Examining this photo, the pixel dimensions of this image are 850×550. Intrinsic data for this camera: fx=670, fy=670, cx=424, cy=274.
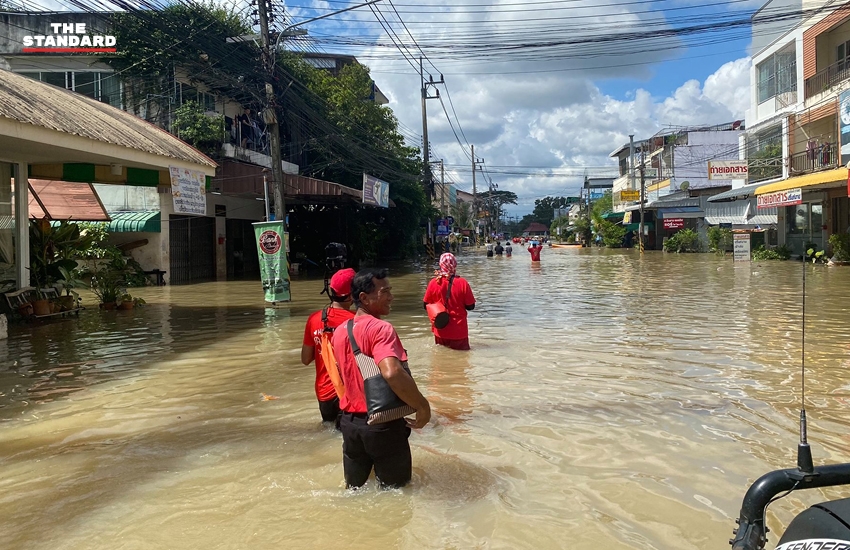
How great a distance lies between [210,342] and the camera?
10.6 metres

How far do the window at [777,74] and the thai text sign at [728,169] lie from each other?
3402 mm

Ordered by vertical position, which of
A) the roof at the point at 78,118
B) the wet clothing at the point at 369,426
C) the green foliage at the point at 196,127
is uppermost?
the green foliage at the point at 196,127

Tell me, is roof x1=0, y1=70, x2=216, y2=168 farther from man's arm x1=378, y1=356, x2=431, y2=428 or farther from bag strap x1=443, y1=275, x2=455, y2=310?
man's arm x1=378, y1=356, x2=431, y2=428

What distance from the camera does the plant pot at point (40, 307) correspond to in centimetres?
1305

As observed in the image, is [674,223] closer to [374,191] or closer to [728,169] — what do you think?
[728,169]

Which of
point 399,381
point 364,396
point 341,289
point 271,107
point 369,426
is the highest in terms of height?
point 271,107

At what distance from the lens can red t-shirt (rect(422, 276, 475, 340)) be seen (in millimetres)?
7883

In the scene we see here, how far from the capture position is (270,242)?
621 inches

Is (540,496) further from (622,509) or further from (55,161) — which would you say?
(55,161)

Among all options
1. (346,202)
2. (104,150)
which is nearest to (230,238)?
(346,202)

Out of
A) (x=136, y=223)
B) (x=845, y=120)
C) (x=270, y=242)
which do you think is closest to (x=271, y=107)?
(x=270, y=242)

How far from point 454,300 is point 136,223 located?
17534 millimetres

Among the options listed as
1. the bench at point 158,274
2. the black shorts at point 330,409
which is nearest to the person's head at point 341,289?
the black shorts at point 330,409

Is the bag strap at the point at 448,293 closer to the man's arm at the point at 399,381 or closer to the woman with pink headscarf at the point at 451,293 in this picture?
the woman with pink headscarf at the point at 451,293
